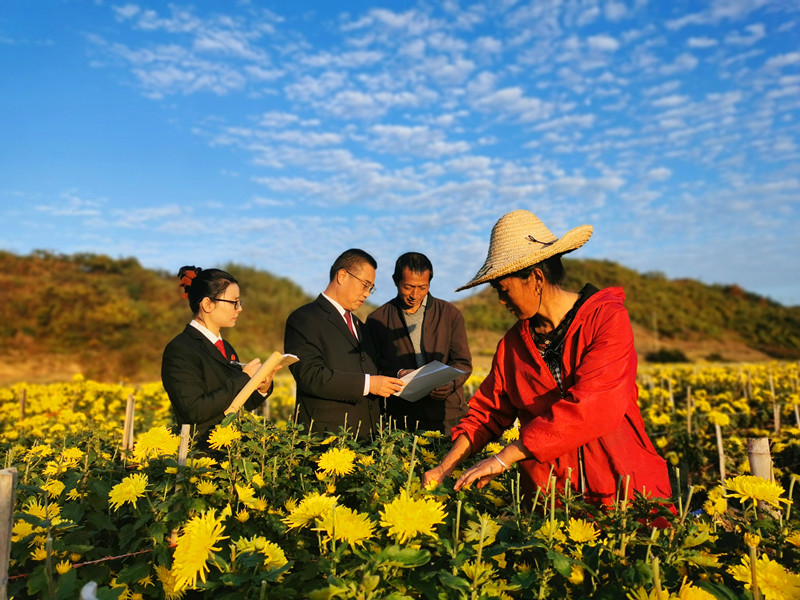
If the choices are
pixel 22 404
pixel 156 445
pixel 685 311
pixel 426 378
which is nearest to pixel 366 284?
pixel 426 378

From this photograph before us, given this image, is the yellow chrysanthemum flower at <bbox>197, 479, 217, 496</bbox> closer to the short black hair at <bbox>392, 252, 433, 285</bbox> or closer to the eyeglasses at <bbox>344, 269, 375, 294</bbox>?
the eyeglasses at <bbox>344, 269, 375, 294</bbox>

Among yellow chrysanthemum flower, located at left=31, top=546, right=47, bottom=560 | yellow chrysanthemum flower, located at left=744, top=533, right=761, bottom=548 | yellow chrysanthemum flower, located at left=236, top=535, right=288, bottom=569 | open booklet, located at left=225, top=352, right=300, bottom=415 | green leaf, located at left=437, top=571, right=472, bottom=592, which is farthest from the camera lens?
open booklet, located at left=225, top=352, right=300, bottom=415

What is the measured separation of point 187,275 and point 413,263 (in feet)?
4.35

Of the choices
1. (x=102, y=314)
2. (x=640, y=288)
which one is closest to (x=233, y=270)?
(x=102, y=314)

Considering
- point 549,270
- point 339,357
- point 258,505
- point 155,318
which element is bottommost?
point 258,505

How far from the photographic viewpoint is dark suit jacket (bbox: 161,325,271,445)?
8.61 feet

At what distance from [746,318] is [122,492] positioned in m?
35.1

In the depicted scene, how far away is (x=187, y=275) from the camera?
126 inches

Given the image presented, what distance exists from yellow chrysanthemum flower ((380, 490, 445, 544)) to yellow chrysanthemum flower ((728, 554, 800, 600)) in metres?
0.61

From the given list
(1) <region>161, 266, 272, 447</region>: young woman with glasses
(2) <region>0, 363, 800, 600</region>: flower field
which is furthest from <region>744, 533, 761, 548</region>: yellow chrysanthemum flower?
(1) <region>161, 266, 272, 447</region>: young woman with glasses

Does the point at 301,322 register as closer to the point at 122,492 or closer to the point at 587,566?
the point at 122,492

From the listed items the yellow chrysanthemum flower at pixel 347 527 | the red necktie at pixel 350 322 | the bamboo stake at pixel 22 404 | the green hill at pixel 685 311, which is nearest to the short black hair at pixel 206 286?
the red necktie at pixel 350 322

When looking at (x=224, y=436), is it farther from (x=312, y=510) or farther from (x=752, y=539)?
(x=752, y=539)

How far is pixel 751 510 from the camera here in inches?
59.2
